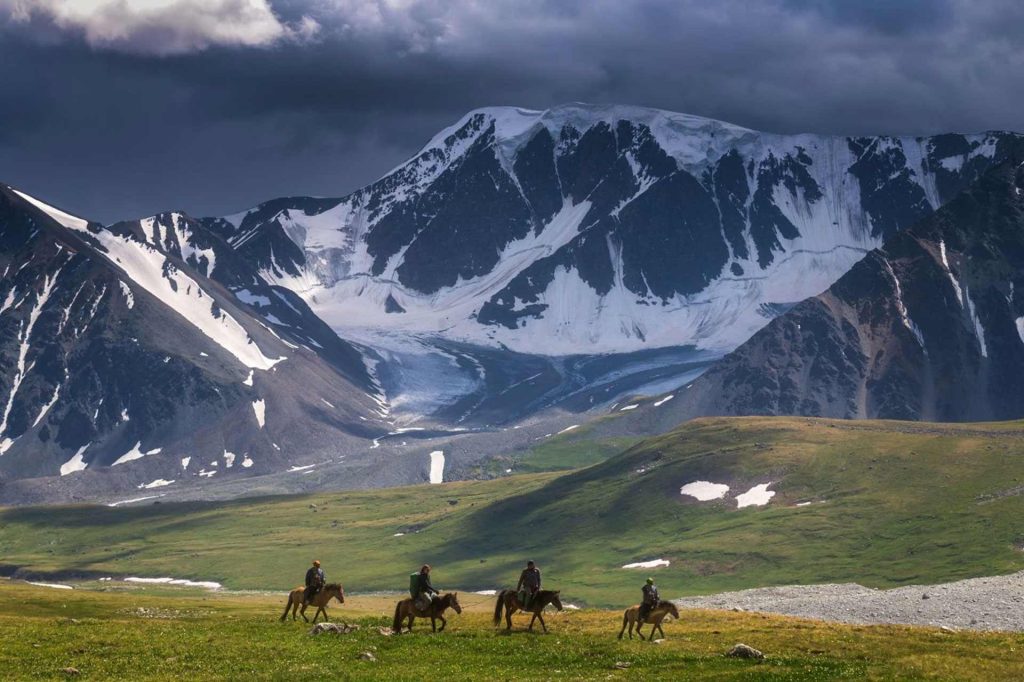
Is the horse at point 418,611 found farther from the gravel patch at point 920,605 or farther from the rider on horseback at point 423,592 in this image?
the gravel patch at point 920,605

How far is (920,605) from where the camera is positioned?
115812 mm

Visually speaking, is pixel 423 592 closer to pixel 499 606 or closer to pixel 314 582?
pixel 499 606

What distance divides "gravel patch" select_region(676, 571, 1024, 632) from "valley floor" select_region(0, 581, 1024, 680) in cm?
2583

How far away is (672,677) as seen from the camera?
212 ft

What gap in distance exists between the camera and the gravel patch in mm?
108438

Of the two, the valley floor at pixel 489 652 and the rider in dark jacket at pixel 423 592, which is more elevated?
the rider in dark jacket at pixel 423 592

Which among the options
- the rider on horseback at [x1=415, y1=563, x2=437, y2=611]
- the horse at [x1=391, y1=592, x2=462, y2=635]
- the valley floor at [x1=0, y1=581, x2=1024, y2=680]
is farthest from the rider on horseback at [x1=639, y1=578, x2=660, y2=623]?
the rider on horseback at [x1=415, y1=563, x2=437, y2=611]

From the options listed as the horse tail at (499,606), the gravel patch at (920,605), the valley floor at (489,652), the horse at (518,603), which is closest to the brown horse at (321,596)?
the valley floor at (489,652)

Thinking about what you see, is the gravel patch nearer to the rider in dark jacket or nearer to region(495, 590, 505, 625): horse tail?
region(495, 590, 505, 625): horse tail

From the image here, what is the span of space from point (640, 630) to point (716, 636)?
4.08 metres

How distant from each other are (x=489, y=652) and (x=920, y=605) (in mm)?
55062

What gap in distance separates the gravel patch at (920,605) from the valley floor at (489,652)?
84.8 feet

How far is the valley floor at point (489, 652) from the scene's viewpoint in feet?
214

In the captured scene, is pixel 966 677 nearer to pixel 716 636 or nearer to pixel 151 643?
pixel 716 636
